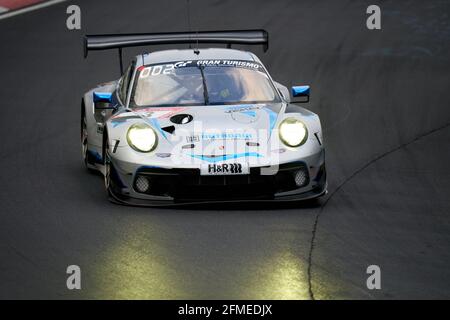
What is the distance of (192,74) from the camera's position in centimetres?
1077

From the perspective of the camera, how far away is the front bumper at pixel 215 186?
941 cm

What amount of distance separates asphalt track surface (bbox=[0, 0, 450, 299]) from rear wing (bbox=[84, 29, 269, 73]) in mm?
1193

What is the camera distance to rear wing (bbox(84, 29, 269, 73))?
11.5 m

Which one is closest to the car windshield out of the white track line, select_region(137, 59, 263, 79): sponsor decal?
select_region(137, 59, 263, 79): sponsor decal

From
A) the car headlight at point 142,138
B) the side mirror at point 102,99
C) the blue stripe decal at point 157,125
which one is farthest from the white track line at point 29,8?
the car headlight at point 142,138

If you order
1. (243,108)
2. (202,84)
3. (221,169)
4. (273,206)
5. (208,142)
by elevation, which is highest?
(202,84)

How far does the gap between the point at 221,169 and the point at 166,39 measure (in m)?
2.67

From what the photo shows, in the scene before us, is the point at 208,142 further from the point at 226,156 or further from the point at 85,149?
the point at 85,149

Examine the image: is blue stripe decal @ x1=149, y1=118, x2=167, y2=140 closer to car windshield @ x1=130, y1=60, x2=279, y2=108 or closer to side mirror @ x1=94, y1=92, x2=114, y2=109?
car windshield @ x1=130, y1=60, x2=279, y2=108

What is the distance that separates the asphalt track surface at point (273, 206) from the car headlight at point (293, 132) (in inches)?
20.4

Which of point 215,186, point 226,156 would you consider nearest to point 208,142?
point 226,156

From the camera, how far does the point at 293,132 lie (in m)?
9.76

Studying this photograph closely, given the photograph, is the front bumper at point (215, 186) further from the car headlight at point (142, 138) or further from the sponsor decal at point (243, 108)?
the sponsor decal at point (243, 108)

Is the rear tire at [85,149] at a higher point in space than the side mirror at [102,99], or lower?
lower
